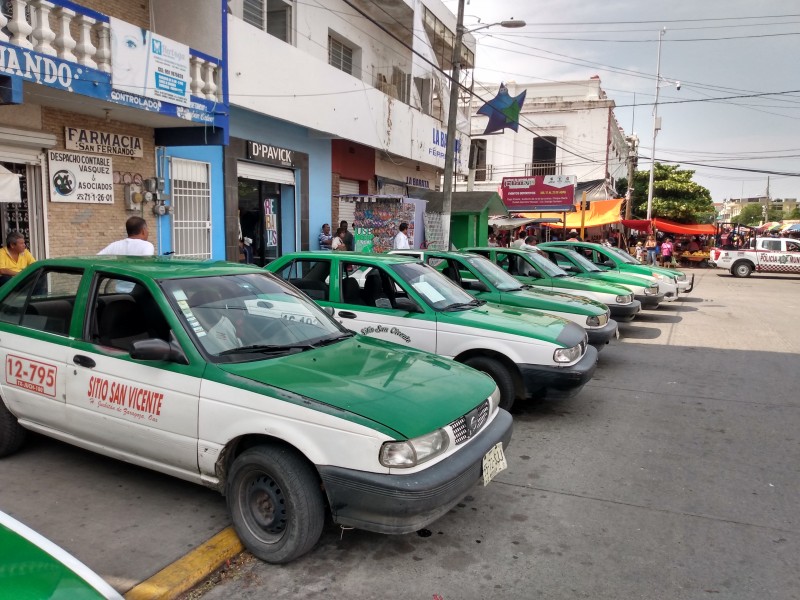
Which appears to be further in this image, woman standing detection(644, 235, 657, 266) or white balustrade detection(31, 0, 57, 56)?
woman standing detection(644, 235, 657, 266)

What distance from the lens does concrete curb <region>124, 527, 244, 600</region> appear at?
9.61 ft

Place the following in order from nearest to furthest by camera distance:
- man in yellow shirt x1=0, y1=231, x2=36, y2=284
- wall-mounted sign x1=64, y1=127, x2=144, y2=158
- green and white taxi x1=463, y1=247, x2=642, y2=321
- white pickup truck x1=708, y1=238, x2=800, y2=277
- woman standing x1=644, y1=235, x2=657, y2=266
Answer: man in yellow shirt x1=0, y1=231, x2=36, y2=284 → wall-mounted sign x1=64, y1=127, x2=144, y2=158 → green and white taxi x1=463, y1=247, x2=642, y2=321 → white pickup truck x1=708, y1=238, x2=800, y2=277 → woman standing x1=644, y1=235, x2=657, y2=266

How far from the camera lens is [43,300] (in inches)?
175

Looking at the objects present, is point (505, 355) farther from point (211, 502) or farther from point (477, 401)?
point (211, 502)

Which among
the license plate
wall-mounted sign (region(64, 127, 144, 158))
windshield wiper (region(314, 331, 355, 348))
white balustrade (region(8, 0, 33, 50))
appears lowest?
the license plate

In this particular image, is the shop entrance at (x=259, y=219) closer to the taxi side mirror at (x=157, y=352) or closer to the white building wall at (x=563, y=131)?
the taxi side mirror at (x=157, y=352)

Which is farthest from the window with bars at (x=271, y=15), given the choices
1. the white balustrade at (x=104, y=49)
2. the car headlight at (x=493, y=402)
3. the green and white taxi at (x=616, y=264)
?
the car headlight at (x=493, y=402)

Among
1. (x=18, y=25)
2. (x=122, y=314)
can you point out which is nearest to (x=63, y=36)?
(x=18, y=25)

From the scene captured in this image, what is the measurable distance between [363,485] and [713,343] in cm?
902

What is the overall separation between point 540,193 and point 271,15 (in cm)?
1311

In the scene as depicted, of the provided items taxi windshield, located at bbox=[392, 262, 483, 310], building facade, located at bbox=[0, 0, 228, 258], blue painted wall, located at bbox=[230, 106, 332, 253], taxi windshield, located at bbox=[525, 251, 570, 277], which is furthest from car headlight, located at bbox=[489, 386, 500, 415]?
blue painted wall, located at bbox=[230, 106, 332, 253]

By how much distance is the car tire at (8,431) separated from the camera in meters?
4.39

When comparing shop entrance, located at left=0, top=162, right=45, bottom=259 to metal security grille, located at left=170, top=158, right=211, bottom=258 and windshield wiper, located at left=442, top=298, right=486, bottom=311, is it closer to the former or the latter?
metal security grille, located at left=170, top=158, right=211, bottom=258

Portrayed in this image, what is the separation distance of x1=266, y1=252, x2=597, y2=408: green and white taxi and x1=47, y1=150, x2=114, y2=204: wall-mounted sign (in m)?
4.86
